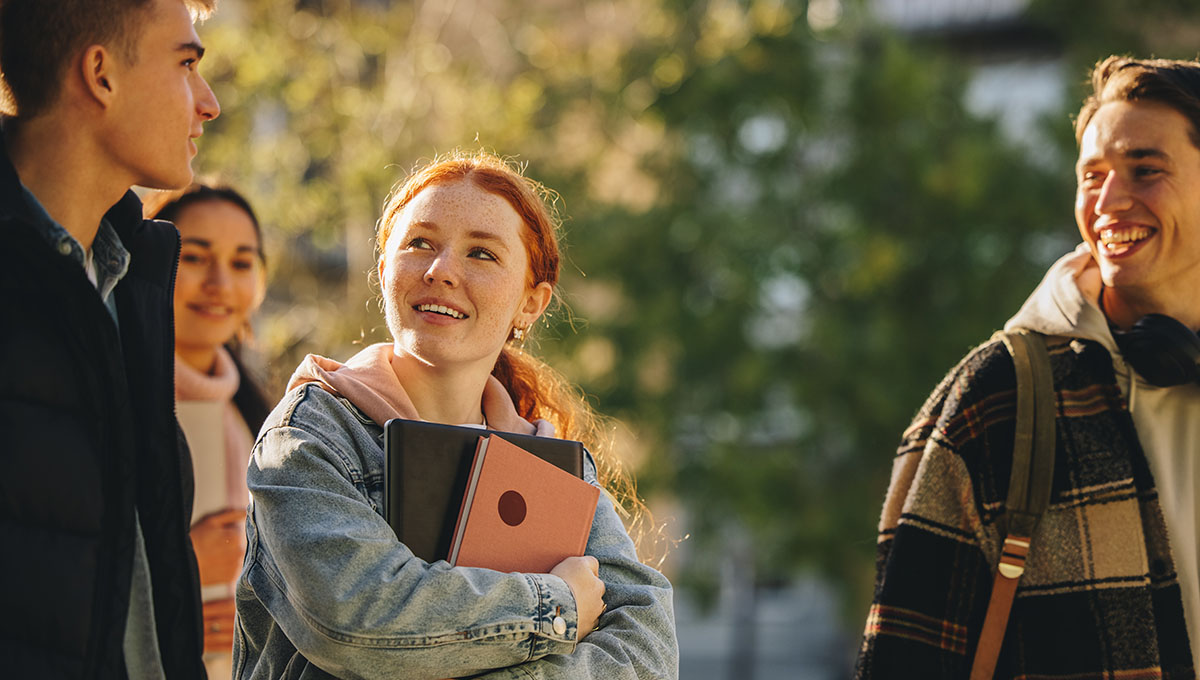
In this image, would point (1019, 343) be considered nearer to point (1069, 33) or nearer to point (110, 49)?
point (110, 49)

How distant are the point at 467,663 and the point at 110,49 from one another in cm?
129

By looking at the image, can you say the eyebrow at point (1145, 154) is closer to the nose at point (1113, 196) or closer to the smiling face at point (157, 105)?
the nose at point (1113, 196)

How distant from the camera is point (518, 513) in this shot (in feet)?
7.69

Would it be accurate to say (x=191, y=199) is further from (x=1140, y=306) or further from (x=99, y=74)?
(x=1140, y=306)

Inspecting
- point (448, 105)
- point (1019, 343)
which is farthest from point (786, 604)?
point (1019, 343)

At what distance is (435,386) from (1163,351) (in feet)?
5.62

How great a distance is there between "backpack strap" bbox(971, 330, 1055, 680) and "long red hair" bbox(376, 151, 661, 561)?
2.69 ft

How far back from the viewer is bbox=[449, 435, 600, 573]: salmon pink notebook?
7.49ft

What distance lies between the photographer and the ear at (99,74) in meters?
2.25

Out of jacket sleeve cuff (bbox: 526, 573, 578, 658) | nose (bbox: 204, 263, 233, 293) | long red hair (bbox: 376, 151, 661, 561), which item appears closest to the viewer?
jacket sleeve cuff (bbox: 526, 573, 578, 658)

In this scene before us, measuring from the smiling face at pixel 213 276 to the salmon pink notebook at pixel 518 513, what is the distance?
1.98 m

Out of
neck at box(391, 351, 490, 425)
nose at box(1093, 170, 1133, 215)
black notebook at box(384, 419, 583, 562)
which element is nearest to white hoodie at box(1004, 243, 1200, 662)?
nose at box(1093, 170, 1133, 215)

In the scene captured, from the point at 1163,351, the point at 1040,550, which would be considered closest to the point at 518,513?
the point at 1040,550

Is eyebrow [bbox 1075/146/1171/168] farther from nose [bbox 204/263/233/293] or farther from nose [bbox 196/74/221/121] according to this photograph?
nose [bbox 204/263/233/293]
